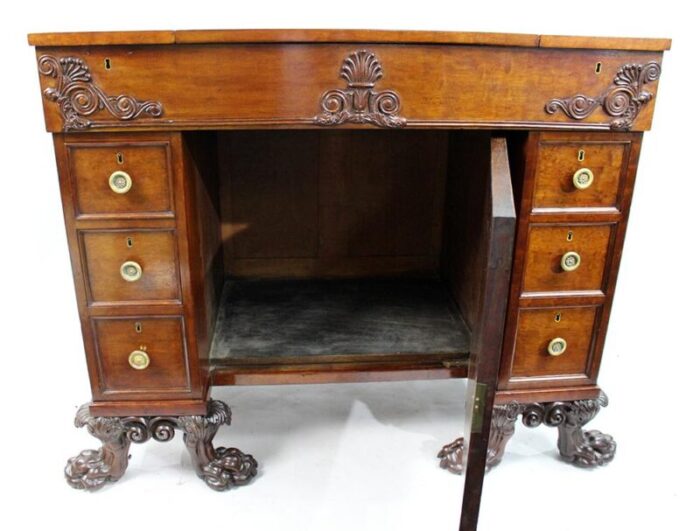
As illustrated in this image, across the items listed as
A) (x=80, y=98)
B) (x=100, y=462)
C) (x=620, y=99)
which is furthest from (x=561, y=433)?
(x=80, y=98)

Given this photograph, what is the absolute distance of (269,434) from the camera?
6.27 ft

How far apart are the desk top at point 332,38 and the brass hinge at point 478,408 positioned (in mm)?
703

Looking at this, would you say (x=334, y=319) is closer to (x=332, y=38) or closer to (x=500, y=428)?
(x=500, y=428)

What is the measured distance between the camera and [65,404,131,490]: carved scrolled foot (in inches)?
63.2

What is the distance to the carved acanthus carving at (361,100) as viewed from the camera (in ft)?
4.21

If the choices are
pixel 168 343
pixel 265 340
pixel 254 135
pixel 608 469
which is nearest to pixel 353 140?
pixel 254 135

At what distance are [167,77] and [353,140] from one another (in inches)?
32.5

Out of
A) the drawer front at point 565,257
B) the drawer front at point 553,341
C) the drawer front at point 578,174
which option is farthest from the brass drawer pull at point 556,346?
the drawer front at point 578,174

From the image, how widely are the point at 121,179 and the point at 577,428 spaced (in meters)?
1.36

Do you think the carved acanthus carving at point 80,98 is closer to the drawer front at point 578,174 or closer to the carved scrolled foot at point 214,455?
the carved scrolled foot at point 214,455

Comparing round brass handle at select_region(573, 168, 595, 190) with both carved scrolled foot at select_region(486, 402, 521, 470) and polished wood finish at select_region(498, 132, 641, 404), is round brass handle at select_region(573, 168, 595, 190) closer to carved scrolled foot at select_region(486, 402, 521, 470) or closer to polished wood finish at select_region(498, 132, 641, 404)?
polished wood finish at select_region(498, 132, 641, 404)

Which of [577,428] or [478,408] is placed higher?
[478,408]

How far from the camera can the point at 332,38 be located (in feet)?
4.11

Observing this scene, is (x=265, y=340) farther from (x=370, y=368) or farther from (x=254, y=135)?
(x=254, y=135)
